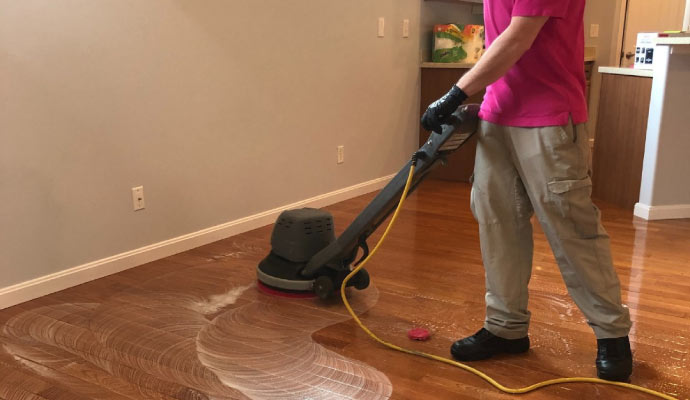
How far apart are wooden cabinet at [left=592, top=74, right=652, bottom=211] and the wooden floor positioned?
858mm

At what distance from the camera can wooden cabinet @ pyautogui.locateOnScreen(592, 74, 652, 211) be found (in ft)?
12.5

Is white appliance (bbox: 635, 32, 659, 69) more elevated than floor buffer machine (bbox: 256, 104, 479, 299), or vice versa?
white appliance (bbox: 635, 32, 659, 69)

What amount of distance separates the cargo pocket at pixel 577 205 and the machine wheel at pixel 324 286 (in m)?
0.92

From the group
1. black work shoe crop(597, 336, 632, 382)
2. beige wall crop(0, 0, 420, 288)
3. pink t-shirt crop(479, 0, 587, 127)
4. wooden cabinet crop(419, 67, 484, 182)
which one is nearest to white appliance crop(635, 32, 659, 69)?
wooden cabinet crop(419, 67, 484, 182)

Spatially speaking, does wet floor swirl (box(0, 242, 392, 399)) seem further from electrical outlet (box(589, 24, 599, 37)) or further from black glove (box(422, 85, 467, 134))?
electrical outlet (box(589, 24, 599, 37))

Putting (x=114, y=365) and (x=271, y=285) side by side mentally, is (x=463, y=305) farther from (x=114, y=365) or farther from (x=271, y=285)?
(x=114, y=365)

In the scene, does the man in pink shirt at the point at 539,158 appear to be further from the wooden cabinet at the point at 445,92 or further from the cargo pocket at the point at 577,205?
the wooden cabinet at the point at 445,92

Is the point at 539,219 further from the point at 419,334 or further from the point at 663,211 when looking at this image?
the point at 663,211

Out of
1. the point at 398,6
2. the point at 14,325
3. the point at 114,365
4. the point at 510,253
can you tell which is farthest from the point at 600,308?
the point at 398,6

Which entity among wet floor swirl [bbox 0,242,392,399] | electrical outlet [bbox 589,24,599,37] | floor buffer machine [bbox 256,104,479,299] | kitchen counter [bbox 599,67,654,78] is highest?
electrical outlet [bbox 589,24,599,37]

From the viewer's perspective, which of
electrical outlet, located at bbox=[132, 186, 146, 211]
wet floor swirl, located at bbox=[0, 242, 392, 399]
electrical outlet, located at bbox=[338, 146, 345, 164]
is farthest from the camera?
electrical outlet, located at bbox=[338, 146, 345, 164]

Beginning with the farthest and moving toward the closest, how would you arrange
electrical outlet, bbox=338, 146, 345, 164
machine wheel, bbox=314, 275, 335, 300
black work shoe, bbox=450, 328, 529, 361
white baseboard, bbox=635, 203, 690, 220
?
1. electrical outlet, bbox=338, 146, 345, 164
2. white baseboard, bbox=635, 203, 690, 220
3. machine wheel, bbox=314, 275, 335, 300
4. black work shoe, bbox=450, 328, 529, 361

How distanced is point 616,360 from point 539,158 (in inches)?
24.5

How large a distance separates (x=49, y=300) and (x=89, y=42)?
1.00 meters
